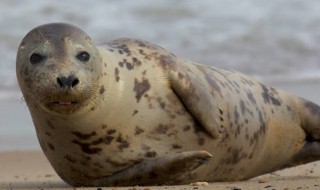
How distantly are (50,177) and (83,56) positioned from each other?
186 centimetres

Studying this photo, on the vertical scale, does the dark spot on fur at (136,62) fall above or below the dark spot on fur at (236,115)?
above

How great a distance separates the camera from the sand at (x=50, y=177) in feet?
16.9

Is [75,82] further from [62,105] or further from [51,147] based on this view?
[51,147]

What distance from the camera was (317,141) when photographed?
6.70m

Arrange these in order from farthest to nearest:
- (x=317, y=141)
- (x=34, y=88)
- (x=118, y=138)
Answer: (x=317, y=141), (x=118, y=138), (x=34, y=88)

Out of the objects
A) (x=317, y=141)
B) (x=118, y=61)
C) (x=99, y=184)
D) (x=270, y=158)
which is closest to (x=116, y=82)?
(x=118, y=61)

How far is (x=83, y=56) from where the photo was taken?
16.8ft

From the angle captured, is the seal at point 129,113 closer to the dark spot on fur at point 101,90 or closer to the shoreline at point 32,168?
the dark spot on fur at point 101,90

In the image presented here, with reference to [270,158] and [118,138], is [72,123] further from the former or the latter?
[270,158]

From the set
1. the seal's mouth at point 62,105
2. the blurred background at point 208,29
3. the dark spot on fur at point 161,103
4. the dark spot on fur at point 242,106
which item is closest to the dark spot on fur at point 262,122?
the dark spot on fur at point 242,106

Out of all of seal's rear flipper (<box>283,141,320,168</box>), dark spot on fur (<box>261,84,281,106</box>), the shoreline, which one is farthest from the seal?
seal's rear flipper (<box>283,141,320,168</box>)

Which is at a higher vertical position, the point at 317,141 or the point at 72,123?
the point at 72,123

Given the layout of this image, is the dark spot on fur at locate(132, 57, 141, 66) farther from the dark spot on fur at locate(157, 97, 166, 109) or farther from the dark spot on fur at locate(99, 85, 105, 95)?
the dark spot on fur at locate(99, 85, 105, 95)

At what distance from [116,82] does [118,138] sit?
0.29 m
